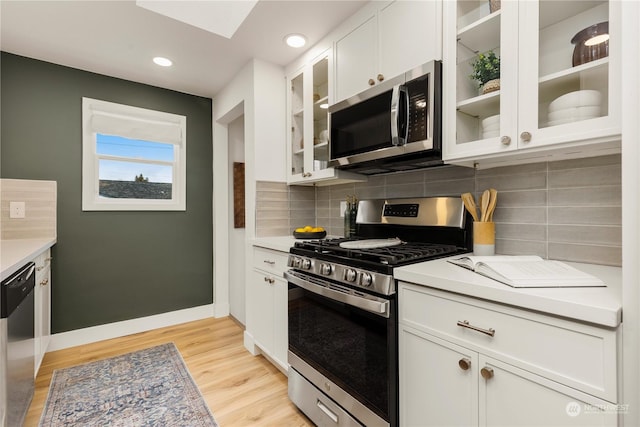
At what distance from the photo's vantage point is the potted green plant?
4.09 feet

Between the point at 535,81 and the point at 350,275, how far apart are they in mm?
1057

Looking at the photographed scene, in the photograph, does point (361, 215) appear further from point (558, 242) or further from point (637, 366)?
point (637, 366)

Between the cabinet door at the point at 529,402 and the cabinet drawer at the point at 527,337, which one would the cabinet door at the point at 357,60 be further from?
the cabinet door at the point at 529,402

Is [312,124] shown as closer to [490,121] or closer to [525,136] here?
[490,121]

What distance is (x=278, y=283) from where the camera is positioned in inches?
79.4

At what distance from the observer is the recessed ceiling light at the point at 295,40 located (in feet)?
6.95

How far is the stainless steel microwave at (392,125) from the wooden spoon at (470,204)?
0.23 m

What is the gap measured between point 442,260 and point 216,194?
8.58ft

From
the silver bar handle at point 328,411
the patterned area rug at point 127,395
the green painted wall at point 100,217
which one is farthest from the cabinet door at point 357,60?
the patterned area rug at point 127,395

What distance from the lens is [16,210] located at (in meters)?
2.32

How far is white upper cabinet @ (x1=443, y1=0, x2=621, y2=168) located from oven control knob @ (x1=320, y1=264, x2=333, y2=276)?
802 mm

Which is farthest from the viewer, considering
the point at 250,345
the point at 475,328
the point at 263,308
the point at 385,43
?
the point at 250,345

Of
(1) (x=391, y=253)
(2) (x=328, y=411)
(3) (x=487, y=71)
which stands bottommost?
(2) (x=328, y=411)

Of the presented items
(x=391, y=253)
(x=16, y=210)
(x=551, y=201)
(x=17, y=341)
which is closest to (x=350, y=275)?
(x=391, y=253)
